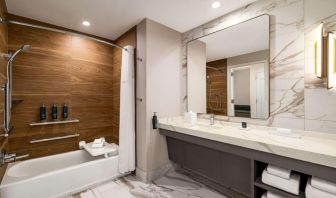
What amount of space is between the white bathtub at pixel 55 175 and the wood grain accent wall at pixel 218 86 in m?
1.67

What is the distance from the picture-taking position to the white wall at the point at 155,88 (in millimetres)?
2262

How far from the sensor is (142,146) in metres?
2.32

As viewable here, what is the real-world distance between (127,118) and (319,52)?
2.27 metres

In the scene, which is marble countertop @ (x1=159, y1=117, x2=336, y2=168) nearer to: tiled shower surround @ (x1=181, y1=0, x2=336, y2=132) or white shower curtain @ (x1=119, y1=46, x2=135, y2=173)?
tiled shower surround @ (x1=181, y1=0, x2=336, y2=132)

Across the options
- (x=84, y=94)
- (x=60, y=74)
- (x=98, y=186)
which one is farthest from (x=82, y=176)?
(x=60, y=74)

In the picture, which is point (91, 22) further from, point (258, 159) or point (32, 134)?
point (258, 159)

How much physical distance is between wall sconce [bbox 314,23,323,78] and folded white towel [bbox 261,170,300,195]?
909 mm

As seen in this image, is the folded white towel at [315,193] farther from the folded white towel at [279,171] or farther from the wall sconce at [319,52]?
the wall sconce at [319,52]

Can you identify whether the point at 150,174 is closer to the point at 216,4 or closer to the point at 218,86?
the point at 218,86

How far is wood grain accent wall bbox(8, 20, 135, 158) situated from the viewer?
7.09 feet

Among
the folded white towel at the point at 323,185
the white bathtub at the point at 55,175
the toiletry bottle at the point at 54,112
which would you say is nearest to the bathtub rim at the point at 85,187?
the white bathtub at the point at 55,175

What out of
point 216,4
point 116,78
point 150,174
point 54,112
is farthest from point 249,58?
point 54,112

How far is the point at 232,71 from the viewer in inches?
82.2

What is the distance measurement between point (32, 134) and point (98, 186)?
47.7 inches
